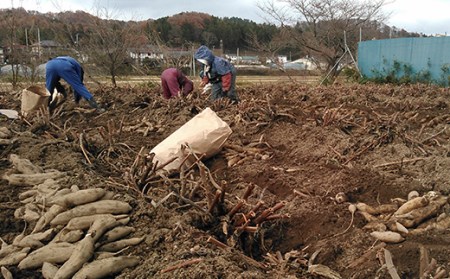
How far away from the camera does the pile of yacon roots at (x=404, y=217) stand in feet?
9.78

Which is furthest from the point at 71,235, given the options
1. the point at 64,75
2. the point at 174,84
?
the point at 174,84

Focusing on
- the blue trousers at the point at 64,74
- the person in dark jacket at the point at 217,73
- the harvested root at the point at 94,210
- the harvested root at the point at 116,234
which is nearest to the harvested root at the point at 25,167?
the harvested root at the point at 94,210

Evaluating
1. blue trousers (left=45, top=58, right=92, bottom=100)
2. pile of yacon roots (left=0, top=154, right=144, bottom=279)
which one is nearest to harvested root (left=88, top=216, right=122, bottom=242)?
pile of yacon roots (left=0, top=154, right=144, bottom=279)

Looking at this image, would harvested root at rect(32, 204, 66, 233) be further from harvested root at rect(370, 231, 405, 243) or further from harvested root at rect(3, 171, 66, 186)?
harvested root at rect(370, 231, 405, 243)

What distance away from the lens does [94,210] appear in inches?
109

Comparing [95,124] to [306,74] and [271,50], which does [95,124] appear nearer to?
[271,50]

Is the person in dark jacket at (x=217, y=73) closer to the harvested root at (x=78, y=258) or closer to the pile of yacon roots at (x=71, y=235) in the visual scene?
the pile of yacon roots at (x=71, y=235)

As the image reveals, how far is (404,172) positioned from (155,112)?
14.4 ft

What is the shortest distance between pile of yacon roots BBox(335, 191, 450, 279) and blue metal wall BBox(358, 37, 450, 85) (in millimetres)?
11954

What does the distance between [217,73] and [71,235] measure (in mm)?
5593

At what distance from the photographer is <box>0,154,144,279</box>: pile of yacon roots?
2.30 meters

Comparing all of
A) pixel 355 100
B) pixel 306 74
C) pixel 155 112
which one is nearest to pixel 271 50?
pixel 306 74

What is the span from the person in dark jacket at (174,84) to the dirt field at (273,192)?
1.16 meters

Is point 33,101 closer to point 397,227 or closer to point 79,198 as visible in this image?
point 79,198
